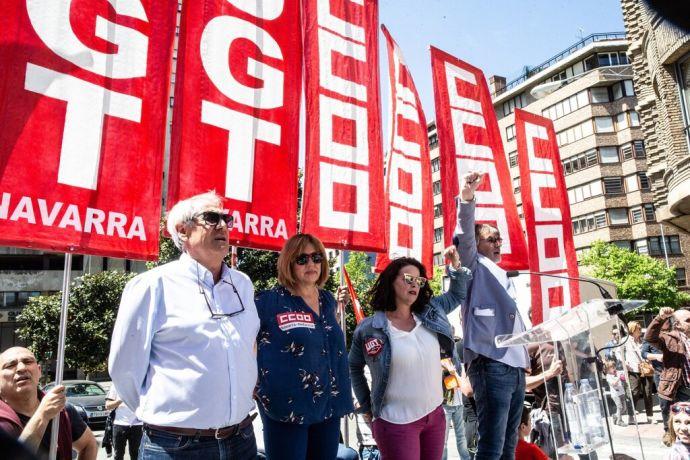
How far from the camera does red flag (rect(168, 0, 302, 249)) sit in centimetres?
495

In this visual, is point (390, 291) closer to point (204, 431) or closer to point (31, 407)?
point (204, 431)

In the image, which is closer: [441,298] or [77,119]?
[77,119]

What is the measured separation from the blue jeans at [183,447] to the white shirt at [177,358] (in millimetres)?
65

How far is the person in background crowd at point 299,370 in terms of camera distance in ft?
10.5

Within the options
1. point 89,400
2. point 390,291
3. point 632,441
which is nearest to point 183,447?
point 390,291

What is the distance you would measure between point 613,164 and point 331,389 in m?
52.5

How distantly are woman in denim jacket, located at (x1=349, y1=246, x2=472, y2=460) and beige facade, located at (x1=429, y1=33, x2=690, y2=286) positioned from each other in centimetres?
4694

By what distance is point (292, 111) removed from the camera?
18.4 feet

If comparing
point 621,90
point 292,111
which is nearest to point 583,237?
point 621,90

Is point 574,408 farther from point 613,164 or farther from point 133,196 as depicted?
point 613,164

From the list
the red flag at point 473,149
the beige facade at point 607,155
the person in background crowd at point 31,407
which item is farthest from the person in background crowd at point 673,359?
the beige facade at point 607,155

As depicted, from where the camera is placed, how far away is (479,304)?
179 inches

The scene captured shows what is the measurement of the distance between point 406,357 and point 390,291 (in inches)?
20.7

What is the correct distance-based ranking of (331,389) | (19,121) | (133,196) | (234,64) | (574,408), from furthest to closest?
(234,64) → (133,196) → (574,408) → (19,121) → (331,389)
